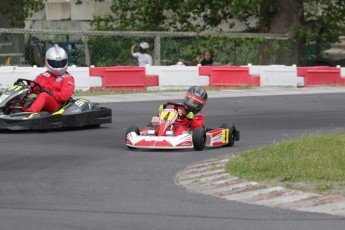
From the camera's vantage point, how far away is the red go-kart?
12461 millimetres

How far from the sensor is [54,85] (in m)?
15.1

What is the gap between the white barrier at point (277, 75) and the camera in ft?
77.0

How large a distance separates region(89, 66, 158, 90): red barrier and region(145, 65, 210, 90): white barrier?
11.1 inches

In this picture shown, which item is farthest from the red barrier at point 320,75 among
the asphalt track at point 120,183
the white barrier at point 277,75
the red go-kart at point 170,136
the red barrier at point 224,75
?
the red go-kart at point 170,136

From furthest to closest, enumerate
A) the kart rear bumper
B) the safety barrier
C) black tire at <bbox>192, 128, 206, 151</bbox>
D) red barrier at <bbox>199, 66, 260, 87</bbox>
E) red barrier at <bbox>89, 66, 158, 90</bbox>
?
1. red barrier at <bbox>199, 66, 260, 87</bbox>
2. red barrier at <bbox>89, 66, 158, 90</bbox>
3. the safety barrier
4. the kart rear bumper
5. black tire at <bbox>192, 128, 206, 151</bbox>

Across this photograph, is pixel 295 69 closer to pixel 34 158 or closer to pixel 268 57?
pixel 268 57

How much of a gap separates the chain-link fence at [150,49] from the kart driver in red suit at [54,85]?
873cm

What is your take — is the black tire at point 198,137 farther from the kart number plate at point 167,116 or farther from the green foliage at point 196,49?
the green foliage at point 196,49

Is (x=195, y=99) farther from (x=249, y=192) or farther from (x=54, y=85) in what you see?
(x=249, y=192)

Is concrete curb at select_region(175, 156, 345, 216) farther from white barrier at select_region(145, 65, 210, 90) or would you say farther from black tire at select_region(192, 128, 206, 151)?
white barrier at select_region(145, 65, 210, 90)

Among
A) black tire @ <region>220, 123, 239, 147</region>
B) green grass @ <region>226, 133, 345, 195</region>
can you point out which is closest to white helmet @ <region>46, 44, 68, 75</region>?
black tire @ <region>220, 123, 239, 147</region>

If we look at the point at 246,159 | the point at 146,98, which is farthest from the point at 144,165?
the point at 146,98

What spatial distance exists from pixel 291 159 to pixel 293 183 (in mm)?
1334

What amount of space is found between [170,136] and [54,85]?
10.1 ft
